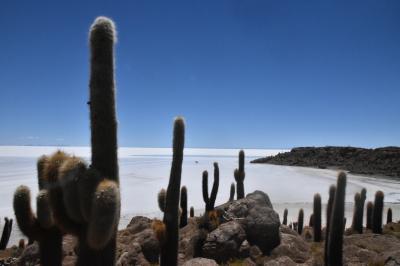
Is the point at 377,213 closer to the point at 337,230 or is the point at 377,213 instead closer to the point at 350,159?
the point at 337,230

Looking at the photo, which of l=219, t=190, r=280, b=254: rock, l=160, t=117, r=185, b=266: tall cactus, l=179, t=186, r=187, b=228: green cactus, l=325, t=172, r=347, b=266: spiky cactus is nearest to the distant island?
l=179, t=186, r=187, b=228: green cactus

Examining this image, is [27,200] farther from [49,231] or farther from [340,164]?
[340,164]

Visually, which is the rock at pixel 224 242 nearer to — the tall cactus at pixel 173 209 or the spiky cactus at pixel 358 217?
the tall cactus at pixel 173 209

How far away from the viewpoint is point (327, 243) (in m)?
11.9

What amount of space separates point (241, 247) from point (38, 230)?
827 centimetres

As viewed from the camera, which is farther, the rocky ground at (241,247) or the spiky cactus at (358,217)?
the spiky cactus at (358,217)

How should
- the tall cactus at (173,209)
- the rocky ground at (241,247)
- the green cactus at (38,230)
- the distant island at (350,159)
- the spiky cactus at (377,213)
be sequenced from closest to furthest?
the green cactus at (38,230)
the tall cactus at (173,209)
the rocky ground at (241,247)
the spiky cactus at (377,213)
the distant island at (350,159)

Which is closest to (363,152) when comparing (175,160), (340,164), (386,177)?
(340,164)

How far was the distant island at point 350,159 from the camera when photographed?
2493 inches

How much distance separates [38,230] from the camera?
5.51 meters

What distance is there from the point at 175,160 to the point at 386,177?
187 ft

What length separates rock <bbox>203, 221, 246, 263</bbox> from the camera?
11.9 m

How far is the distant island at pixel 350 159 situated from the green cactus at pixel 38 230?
62.1 metres

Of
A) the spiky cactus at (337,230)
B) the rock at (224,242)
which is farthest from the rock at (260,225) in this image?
the spiky cactus at (337,230)
